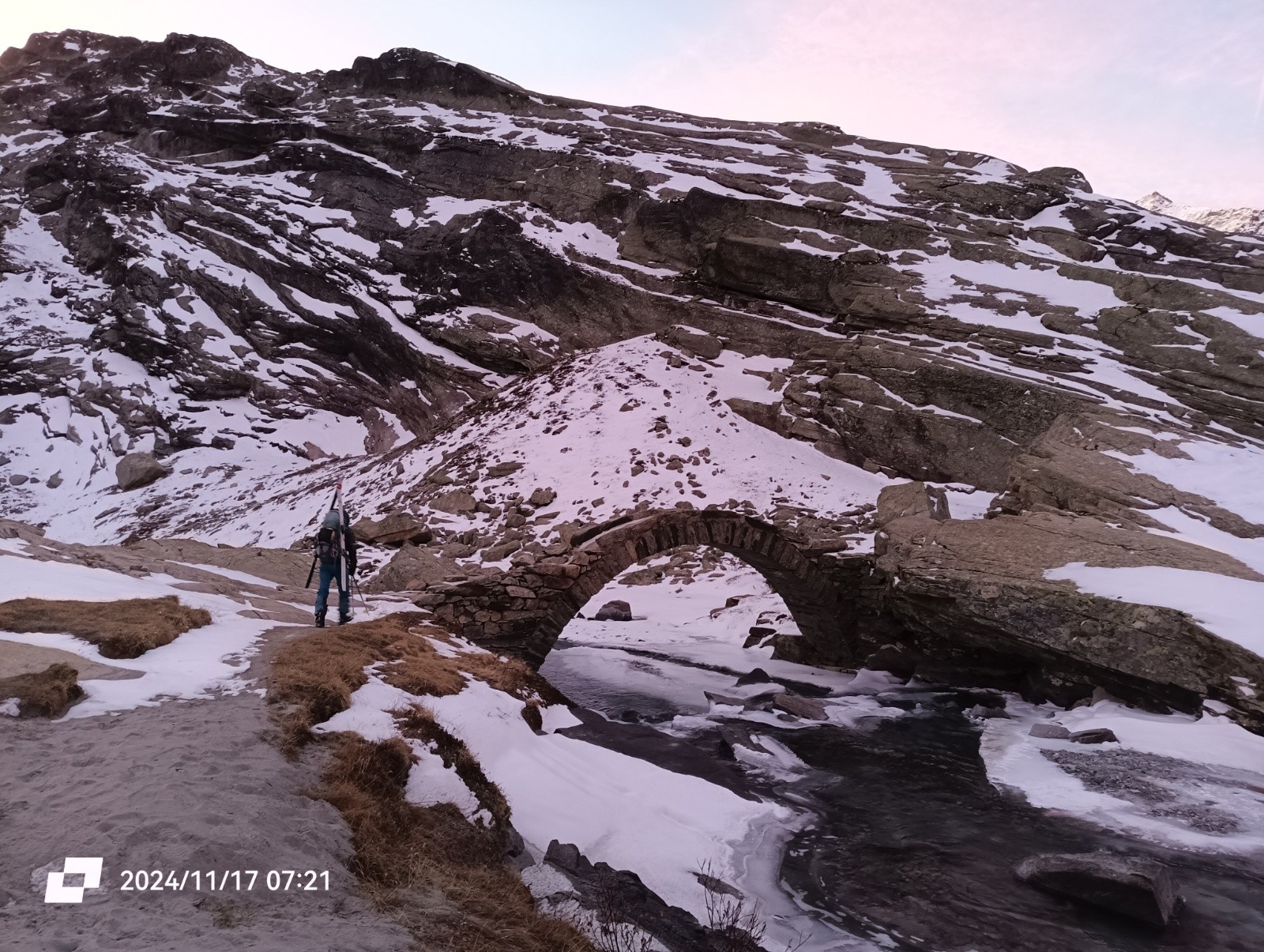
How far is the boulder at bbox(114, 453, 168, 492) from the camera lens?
109 ft

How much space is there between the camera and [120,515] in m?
31.3

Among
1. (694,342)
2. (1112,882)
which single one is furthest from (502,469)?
(1112,882)

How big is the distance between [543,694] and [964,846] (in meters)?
7.50

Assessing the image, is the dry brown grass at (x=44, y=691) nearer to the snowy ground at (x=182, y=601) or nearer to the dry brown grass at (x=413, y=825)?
the snowy ground at (x=182, y=601)

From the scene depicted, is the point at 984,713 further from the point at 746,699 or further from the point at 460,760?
the point at 460,760

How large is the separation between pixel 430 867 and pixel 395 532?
1868 centimetres

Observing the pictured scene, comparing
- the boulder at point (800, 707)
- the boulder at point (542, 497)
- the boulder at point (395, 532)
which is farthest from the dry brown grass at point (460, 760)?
the boulder at point (395, 532)

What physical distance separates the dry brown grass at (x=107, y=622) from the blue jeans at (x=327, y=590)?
2499 mm

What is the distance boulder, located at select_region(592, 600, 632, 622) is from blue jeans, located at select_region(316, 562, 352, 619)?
15395 mm

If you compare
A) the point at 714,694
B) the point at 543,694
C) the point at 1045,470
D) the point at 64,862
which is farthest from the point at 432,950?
the point at 1045,470

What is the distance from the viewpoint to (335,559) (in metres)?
13.1

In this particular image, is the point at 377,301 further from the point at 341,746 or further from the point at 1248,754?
the point at 1248,754

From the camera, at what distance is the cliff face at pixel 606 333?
20438 millimetres

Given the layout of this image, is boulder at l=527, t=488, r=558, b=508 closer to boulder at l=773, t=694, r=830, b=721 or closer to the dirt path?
boulder at l=773, t=694, r=830, b=721
